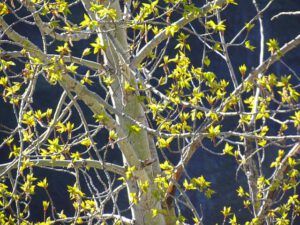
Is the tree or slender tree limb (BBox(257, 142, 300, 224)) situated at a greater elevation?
the tree

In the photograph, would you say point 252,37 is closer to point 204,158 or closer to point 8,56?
point 204,158

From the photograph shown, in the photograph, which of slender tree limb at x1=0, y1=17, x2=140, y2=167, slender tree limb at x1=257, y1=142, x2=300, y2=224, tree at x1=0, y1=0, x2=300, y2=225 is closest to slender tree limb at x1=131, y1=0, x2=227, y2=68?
tree at x1=0, y1=0, x2=300, y2=225

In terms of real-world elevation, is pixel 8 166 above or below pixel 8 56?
below

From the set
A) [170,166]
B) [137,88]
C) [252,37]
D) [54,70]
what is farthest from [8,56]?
[252,37]

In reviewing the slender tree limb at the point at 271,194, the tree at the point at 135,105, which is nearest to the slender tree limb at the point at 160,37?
the tree at the point at 135,105

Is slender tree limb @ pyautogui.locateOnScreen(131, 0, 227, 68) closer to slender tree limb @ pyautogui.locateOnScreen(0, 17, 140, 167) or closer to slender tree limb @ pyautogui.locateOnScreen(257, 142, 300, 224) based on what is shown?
slender tree limb @ pyautogui.locateOnScreen(0, 17, 140, 167)

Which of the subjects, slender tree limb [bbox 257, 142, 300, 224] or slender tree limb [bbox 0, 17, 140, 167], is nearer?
slender tree limb [bbox 0, 17, 140, 167]

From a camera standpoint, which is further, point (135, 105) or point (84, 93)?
point (135, 105)

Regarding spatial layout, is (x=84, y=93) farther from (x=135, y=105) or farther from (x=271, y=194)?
(x=271, y=194)

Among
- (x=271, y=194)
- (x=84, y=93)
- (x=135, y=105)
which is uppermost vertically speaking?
(x=84, y=93)

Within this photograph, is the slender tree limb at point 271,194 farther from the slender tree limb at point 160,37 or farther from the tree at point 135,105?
the slender tree limb at point 160,37

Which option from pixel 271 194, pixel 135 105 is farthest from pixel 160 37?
pixel 271 194

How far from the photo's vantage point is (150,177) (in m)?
4.71

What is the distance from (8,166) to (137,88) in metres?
0.85
